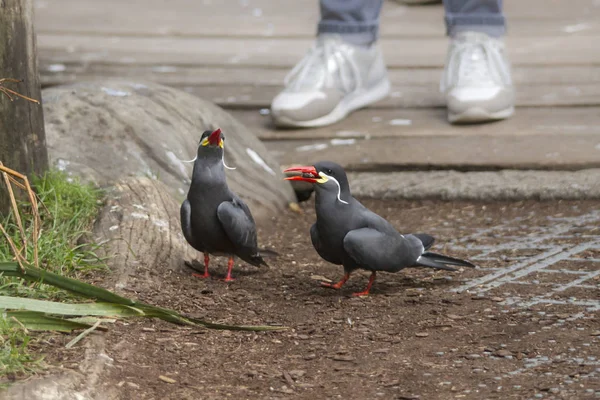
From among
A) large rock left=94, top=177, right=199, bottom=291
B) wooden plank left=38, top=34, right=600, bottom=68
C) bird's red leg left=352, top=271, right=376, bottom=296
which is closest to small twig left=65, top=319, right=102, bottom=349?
large rock left=94, top=177, right=199, bottom=291

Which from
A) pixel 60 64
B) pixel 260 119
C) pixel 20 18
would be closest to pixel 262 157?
pixel 260 119

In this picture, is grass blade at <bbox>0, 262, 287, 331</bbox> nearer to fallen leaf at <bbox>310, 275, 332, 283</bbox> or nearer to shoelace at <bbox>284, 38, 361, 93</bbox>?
fallen leaf at <bbox>310, 275, 332, 283</bbox>

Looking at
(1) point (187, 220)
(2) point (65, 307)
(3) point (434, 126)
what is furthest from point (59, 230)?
(3) point (434, 126)

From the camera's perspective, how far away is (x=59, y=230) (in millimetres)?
3254

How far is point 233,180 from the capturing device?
4.22 metres

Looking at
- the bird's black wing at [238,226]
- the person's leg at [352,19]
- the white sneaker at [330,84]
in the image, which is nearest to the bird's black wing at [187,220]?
the bird's black wing at [238,226]

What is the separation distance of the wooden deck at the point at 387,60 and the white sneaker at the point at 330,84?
0.07 metres

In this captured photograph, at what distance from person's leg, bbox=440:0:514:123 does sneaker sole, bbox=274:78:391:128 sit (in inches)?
16.7

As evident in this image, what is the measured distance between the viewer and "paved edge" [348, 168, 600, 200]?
13.6 feet

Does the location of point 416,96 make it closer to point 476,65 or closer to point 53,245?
point 476,65

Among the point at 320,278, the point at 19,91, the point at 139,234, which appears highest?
the point at 19,91

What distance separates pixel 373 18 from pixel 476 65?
62cm

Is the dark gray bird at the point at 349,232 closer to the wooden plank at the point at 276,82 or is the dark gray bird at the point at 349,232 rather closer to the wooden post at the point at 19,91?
the wooden post at the point at 19,91

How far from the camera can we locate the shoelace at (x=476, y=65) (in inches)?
185
